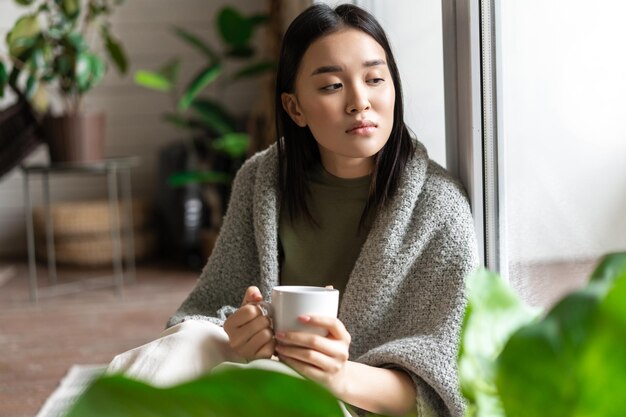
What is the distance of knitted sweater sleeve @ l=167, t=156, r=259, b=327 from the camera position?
1422mm

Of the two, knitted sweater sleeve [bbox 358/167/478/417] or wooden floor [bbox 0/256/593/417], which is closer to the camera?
knitted sweater sleeve [bbox 358/167/478/417]

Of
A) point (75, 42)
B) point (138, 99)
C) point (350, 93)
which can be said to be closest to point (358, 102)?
point (350, 93)

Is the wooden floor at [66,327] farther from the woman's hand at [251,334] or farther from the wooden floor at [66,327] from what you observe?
the woman's hand at [251,334]

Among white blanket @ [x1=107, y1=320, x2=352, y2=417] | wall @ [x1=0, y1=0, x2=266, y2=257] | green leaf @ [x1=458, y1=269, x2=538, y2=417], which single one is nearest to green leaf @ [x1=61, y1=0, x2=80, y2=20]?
wall @ [x1=0, y1=0, x2=266, y2=257]

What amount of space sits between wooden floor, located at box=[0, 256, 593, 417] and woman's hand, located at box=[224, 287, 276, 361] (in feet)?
4.25

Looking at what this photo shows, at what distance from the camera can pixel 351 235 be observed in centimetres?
136

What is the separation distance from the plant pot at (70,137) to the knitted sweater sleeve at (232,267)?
2.40m

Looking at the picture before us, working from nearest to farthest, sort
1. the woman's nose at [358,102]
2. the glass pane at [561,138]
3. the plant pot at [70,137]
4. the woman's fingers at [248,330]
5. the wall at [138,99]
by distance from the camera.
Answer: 1. the glass pane at [561,138]
2. the woman's fingers at [248,330]
3. the woman's nose at [358,102]
4. the plant pot at [70,137]
5. the wall at [138,99]

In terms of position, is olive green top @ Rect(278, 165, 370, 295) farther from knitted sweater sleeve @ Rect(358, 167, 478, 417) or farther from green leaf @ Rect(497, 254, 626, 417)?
green leaf @ Rect(497, 254, 626, 417)

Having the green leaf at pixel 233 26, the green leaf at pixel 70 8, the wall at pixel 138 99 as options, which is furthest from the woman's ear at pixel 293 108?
the wall at pixel 138 99

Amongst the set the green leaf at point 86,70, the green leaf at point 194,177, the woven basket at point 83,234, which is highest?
the green leaf at point 86,70

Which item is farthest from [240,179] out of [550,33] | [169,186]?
[169,186]

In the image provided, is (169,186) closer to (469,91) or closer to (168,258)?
(168,258)

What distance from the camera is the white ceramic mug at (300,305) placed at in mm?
975
